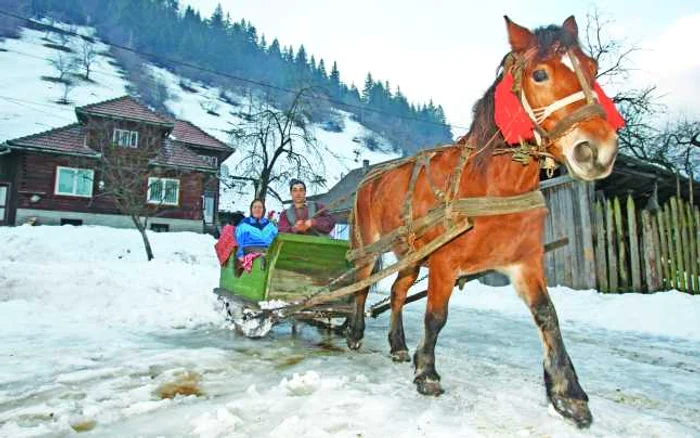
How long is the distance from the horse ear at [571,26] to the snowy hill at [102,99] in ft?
116

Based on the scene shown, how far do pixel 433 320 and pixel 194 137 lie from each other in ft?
122

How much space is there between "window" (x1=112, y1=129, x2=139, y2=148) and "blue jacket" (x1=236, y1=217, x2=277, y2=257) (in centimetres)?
2410

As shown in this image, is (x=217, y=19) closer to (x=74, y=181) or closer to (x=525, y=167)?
(x=74, y=181)

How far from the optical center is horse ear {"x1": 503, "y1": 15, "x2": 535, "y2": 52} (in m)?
2.85

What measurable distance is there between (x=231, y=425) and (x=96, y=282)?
7698mm

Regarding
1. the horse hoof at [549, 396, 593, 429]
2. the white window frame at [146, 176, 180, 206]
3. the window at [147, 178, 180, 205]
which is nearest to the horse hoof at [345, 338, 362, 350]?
the horse hoof at [549, 396, 593, 429]

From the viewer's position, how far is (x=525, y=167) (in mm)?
3086

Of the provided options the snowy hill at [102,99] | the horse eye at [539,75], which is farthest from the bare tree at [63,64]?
the horse eye at [539,75]

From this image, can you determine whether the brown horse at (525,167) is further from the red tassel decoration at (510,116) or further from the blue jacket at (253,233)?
the blue jacket at (253,233)

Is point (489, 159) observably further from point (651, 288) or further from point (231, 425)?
point (651, 288)

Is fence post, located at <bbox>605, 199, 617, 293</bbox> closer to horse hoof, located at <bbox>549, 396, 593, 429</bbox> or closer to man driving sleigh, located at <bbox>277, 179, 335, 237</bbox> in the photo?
man driving sleigh, located at <bbox>277, 179, 335, 237</bbox>

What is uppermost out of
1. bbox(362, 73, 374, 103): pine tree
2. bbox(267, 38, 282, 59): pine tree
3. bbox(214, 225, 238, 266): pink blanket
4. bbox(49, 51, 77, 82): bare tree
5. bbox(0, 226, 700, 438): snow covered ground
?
bbox(267, 38, 282, 59): pine tree

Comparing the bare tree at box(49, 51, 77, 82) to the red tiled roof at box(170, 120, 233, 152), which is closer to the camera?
the red tiled roof at box(170, 120, 233, 152)

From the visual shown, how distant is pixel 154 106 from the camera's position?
71.9m
